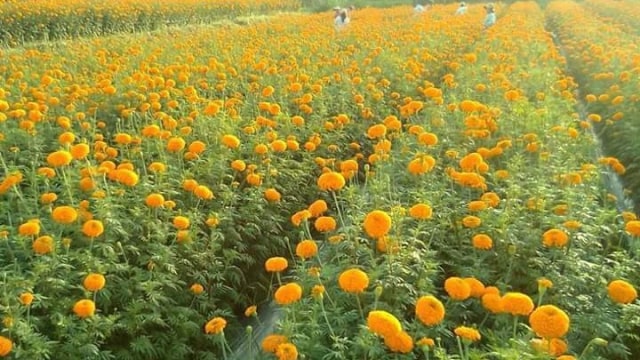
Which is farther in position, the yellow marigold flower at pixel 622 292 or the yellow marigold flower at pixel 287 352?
the yellow marigold flower at pixel 622 292

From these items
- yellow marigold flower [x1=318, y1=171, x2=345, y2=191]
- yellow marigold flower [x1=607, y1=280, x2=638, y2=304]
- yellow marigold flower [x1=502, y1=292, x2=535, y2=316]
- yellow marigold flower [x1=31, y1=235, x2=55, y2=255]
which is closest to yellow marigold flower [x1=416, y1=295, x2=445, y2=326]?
yellow marigold flower [x1=502, y1=292, x2=535, y2=316]

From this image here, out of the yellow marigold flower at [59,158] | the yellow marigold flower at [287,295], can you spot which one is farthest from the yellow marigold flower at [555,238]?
the yellow marigold flower at [59,158]

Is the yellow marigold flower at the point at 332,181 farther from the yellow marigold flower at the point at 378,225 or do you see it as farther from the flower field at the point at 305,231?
the yellow marigold flower at the point at 378,225

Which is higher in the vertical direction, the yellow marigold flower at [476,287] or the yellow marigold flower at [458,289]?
the yellow marigold flower at [458,289]

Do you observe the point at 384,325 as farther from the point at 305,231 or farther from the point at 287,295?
the point at 305,231

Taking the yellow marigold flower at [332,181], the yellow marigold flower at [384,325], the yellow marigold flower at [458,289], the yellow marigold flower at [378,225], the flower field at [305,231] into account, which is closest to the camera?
the yellow marigold flower at [384,325]

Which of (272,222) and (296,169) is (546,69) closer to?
(296,169)

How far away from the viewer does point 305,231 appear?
12.9ft

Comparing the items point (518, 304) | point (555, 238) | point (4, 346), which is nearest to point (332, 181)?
point (555, 238)

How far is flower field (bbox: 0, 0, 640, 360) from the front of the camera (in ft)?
8.16

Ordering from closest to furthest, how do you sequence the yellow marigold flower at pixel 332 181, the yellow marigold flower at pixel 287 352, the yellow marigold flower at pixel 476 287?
the yellow marigold flower at pixel 287 352 < the yellow marigold flower at pixel 476 287 < the yellow marigold flower at pixel 332 181

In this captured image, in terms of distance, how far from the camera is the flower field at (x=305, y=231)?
2.49 meters

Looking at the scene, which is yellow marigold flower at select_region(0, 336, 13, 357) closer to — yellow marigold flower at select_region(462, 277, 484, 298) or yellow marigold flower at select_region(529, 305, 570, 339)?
yellow marigold flower at select_region(462, 277, 484, 298)

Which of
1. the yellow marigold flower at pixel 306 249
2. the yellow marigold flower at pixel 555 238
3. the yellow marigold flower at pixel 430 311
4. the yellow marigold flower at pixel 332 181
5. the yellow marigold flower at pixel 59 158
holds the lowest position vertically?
the yellow marigold flower at pixel 306 249
